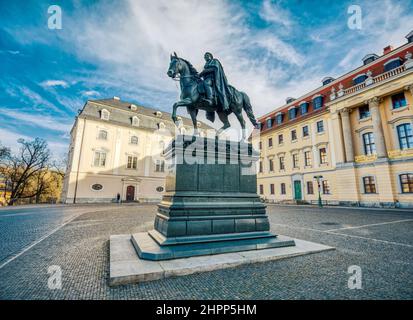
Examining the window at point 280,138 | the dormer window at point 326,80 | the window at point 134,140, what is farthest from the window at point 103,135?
the dormer window at point 326,80

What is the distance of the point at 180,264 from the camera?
137 inches

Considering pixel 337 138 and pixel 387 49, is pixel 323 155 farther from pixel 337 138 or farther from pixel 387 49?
pixel 387 49

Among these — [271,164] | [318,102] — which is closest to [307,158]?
[271,164]

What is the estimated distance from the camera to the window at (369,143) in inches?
840

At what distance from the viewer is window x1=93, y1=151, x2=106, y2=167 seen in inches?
1137

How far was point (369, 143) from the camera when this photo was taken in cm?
2167

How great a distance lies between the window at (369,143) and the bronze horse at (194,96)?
70.5 feet

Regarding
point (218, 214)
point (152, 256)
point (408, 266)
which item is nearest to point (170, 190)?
point (218, 214)

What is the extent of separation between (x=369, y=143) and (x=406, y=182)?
16.6 feet


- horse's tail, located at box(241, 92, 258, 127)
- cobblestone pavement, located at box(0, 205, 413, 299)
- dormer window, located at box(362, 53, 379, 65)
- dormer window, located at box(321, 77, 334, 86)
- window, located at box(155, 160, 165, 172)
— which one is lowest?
cobblestone pavement, located at box(0, 205, 413, 299)

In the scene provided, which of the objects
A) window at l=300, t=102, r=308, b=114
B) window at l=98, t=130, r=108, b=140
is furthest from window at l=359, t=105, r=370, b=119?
window at l=98, t=130, r=108, b=140

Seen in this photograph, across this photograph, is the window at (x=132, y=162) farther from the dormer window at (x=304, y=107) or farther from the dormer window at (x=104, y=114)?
the dormer window at (x=304, y=107)

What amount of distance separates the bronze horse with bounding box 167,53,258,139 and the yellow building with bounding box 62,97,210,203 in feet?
66.9

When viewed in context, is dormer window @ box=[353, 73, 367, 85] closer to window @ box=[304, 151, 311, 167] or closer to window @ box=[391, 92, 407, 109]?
window @ box=[391, 92, 407, 109]
